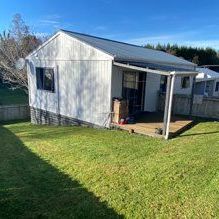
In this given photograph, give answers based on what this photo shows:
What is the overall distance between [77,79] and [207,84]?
1464 cm

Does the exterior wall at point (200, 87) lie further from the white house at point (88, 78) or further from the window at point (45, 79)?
the window at point (45, 79)

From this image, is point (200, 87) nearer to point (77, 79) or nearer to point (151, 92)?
point (151, 92)

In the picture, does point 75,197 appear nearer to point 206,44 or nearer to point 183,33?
point 183,33

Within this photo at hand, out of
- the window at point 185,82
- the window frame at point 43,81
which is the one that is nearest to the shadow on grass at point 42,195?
the window frame at point 43,81

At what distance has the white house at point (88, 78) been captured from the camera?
10.1 m

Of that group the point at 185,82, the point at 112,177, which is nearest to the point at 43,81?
the point at 112,177

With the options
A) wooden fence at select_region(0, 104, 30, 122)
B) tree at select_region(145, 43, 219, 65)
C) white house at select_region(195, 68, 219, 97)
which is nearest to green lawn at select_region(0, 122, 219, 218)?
wooden fence at select_region(0, 104, 30, 122)

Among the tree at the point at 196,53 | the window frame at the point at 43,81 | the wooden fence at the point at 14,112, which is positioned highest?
the tree at the point at 196,53

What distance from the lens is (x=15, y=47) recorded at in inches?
725

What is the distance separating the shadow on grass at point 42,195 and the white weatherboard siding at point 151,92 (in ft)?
22.9

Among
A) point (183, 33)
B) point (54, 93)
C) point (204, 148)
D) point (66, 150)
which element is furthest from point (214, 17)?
point (66, 150)

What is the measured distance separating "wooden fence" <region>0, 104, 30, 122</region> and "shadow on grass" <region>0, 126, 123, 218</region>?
952 centimetres

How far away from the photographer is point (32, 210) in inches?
181

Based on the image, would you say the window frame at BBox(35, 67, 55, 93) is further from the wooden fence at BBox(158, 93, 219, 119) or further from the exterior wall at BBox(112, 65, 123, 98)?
the wooden fence at BBox(158, 93, 219, 119)
